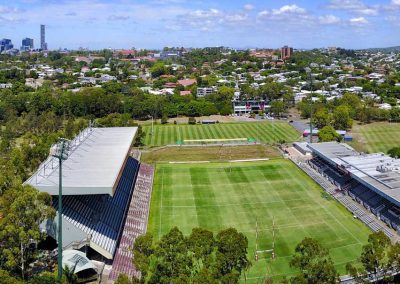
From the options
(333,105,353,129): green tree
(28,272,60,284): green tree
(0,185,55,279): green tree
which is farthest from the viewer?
(333,105,353,129): green tree

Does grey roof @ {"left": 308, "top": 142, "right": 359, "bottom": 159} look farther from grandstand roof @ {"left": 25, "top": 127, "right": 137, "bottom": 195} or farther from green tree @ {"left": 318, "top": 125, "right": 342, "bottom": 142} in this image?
grandstand roof @ {"left": 25, "top": 127, "right": 137, "bottom": 195}

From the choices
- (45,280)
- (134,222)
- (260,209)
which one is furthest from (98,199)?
(260,209)

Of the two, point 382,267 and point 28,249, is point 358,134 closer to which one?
point 382,267

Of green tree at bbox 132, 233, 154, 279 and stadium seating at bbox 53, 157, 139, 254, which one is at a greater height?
green tree at bbox 132, 233, 154, 279

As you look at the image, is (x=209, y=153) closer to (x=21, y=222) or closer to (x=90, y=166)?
(x=90, y=166)

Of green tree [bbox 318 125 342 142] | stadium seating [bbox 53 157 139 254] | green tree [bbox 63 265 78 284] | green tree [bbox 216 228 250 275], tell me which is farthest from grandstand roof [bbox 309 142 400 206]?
green tree [bbox 63 265 78 284]

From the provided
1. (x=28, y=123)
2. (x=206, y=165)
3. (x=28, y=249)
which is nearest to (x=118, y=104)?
(x=28, y=123)
